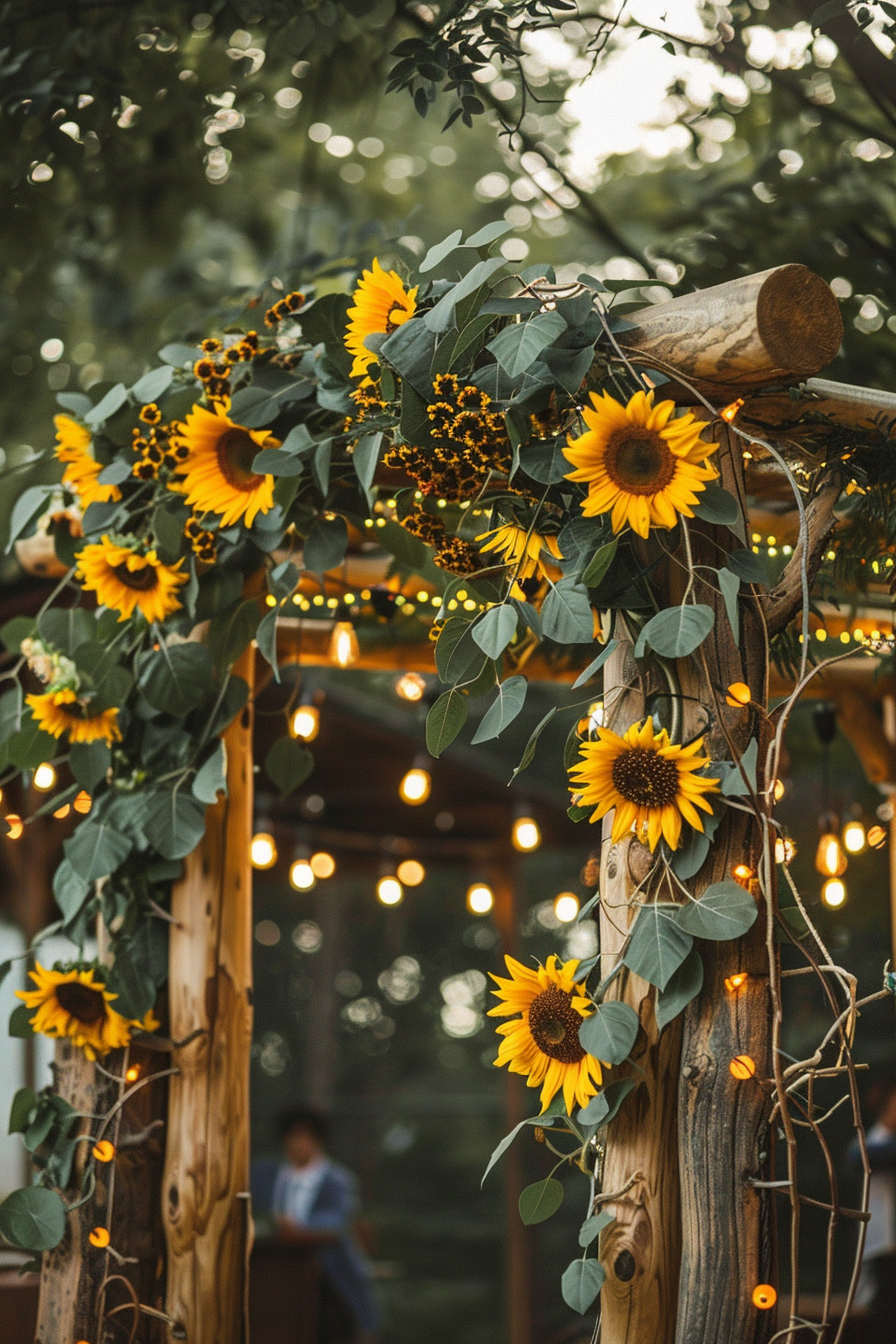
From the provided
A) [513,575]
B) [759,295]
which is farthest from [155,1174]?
[759,295]

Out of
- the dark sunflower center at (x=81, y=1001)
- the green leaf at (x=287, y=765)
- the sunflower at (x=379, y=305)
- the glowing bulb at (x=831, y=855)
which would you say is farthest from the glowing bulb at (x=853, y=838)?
the sunflower at (x=379, y=305)

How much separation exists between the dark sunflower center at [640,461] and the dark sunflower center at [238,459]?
67 centimetres

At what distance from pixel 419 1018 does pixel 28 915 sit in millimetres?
7499

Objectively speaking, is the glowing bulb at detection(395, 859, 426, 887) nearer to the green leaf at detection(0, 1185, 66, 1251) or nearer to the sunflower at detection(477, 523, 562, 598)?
the green leaf at detection(0, 1185, 66, 1251)

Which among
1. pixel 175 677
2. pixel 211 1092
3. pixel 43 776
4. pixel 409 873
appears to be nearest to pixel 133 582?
pixel 175 677

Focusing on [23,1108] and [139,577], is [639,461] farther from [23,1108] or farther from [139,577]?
[23,1108]

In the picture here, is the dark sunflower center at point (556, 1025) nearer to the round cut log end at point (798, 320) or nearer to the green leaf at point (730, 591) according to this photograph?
the green leaf at point (730, 591)

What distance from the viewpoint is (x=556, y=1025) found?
153 centimetres

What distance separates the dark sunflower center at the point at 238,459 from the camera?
1898 millimetres

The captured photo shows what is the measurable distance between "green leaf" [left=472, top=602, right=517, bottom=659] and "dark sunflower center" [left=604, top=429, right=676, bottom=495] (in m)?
0.21

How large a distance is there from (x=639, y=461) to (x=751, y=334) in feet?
0.64

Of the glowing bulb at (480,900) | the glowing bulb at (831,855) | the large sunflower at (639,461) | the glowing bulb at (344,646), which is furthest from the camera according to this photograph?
the glowing bulb at (480,900)

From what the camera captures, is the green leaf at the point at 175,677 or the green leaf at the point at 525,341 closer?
the green leaf at the point at 525,341

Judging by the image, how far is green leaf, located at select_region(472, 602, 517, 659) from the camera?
1503 mm
